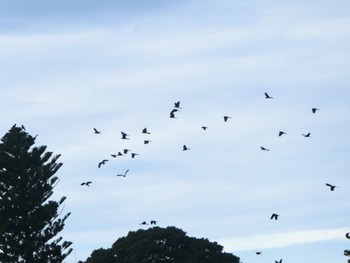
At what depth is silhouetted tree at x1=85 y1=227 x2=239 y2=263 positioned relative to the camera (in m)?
35.4

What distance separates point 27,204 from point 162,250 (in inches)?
264

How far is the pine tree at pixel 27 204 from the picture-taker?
32906 mm

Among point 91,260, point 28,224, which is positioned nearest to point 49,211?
point 28,224

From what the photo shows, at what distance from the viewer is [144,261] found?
1385 inches

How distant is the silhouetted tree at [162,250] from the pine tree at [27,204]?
10.6ft

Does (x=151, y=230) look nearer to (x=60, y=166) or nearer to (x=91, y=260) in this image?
(x=91, y=260)

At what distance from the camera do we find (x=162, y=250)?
3566 cm

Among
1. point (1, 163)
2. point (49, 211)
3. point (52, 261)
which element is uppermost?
point (1, 163)

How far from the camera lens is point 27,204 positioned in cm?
3366

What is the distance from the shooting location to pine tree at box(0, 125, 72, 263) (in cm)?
3291

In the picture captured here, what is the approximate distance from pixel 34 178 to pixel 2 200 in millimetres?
1715

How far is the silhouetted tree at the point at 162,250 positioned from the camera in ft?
116

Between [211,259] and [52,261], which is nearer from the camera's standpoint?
[52,261]

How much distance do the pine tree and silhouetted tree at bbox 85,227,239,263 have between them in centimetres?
323
